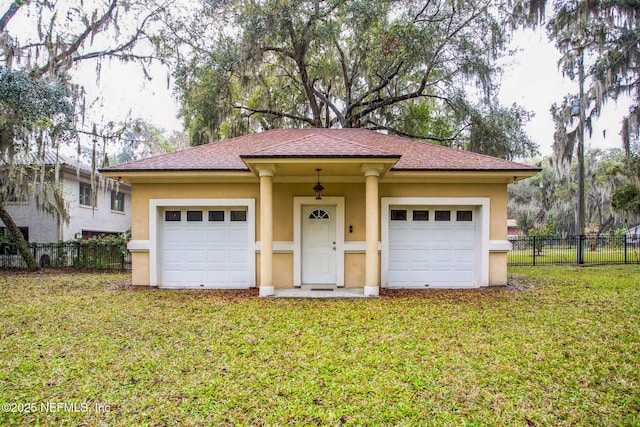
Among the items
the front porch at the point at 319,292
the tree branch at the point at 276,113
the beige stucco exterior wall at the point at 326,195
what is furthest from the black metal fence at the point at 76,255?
the tree branch at the point at 276,113

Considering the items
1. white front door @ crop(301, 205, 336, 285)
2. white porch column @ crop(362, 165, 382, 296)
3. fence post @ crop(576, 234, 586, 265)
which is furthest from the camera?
fence post @ crop(576, 234, 586, 265)

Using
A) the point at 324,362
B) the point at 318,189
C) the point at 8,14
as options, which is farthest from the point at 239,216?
the point at 8,14

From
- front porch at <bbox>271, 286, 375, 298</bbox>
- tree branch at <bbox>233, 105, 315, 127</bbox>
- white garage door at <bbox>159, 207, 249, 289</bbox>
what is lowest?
front porch at <bbox>271, 286, 375, 298</bbox>

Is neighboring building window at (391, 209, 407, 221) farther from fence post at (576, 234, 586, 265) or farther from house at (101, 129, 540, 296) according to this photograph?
fence post at (576, 234, 586, 265)

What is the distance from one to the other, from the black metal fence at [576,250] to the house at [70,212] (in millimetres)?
17168

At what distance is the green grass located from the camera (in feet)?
9.57

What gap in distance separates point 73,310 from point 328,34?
38.2 feet

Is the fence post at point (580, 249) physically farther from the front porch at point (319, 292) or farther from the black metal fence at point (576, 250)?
the front porch at point (319, 292)

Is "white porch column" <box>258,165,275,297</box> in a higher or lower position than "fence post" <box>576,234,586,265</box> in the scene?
higher

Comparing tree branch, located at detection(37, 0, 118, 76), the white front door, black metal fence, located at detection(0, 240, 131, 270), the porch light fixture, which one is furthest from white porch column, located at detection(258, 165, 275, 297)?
tree branch, located at detection(37, 0, 118, 76)

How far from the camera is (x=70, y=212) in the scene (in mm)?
15391

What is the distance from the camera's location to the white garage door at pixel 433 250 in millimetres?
8773

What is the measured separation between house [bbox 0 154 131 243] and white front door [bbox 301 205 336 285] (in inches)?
376

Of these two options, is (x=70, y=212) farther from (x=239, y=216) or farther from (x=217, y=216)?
(x=239, y=216)
